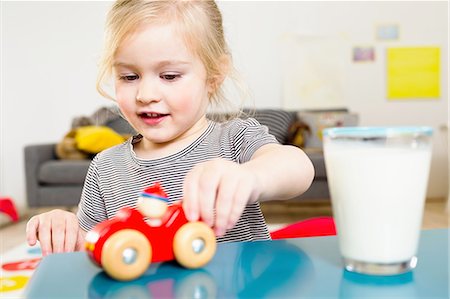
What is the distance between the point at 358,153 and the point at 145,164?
1.84ft

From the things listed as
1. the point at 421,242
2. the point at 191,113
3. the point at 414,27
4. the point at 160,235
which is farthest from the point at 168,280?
the point at 414,27

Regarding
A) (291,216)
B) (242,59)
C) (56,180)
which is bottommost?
(291,216)

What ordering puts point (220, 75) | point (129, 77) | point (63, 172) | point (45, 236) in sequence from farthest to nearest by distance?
point (63, 172) → point (220, 75) → point (129, 77) → point (45, 236)

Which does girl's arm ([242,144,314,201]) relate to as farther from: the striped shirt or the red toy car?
the striped shirt

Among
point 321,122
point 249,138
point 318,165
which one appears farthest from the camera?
point 321,122

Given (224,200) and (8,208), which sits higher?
(224,200)

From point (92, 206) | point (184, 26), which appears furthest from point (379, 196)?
point (92, 206)

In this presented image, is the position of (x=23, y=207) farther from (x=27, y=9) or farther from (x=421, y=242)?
(x=421, y=242)

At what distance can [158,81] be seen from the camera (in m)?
0.71

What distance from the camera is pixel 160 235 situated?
0.43 metres

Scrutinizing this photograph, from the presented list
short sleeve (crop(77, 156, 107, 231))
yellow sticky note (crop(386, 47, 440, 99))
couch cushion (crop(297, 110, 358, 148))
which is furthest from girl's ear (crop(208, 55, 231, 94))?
yellow sticky note (crop(386, 47, 440, 99))

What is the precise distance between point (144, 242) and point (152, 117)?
39 centimetres

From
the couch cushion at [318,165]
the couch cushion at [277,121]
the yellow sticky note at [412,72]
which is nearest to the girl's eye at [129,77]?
the couch cushion at [318,165]

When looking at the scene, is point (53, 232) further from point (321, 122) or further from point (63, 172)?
point (321, 122)
